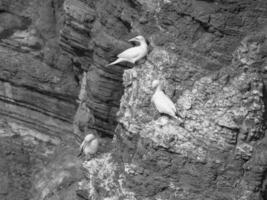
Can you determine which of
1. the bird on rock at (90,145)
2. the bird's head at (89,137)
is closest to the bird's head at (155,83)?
the bird on rock at (90,145)

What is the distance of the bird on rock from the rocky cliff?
0.22 m

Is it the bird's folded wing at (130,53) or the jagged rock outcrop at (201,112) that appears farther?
the bird's folded wing at (130,53)

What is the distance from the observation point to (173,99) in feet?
31.2

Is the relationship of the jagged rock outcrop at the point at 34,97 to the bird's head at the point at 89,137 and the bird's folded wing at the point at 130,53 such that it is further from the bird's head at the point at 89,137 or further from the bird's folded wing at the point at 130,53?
the bird's folded wing at the point at 130,53

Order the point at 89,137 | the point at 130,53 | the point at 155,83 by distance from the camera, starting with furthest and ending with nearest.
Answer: the point at 89,137 < the point at 130,53 < the point at 155,83

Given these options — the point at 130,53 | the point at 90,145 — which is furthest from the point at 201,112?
the point at 90,145

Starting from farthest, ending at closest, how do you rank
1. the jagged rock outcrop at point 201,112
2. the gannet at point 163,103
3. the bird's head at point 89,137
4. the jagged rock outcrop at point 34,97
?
the jagged rock outcrop at point 34,97, the bird's head at point 89,137, the gannet at point 163,103, the jagged rock outcrop at point 201,112

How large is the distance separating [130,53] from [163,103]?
1.10 metres

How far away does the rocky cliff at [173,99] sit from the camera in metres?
9.09

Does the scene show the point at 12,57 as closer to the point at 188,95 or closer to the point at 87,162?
the point at 87,162

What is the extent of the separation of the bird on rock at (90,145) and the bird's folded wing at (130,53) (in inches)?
58.1

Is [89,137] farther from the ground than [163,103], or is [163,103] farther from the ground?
[163,103]

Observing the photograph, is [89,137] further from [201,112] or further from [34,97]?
[201,112]

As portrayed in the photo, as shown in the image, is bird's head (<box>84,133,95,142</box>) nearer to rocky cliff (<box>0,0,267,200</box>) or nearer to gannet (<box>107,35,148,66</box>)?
rocky cliff (<box>0,0,267,200</box>)
